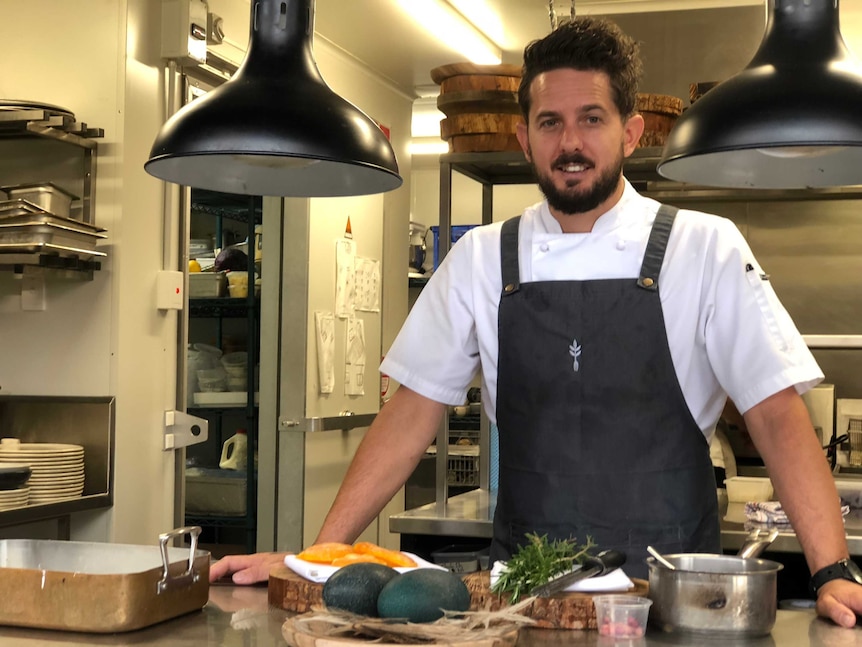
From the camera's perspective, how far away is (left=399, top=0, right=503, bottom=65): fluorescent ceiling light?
487cm

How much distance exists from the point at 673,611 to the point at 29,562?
959 mm

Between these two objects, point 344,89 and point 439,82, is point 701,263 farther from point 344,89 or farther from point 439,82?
point 344,89

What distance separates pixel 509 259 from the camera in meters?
2.43

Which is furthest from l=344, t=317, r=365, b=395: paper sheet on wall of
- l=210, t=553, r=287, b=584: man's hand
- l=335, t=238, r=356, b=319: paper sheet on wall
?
l=210, t=553, r=287, b=584: man's hand

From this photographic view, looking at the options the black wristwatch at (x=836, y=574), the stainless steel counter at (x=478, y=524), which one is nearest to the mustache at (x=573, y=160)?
the black wristwatch at (x=836, y=574)

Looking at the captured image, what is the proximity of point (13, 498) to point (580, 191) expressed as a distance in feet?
6.12

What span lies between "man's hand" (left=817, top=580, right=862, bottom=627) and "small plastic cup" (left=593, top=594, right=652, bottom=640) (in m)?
0.35

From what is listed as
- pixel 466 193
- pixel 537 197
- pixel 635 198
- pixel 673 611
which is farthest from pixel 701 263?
pixel 466 193

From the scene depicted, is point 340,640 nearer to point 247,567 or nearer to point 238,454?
point 247,567

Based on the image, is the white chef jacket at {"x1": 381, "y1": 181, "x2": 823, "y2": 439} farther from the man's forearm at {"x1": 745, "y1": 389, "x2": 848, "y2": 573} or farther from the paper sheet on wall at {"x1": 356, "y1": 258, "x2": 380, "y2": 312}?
the paper sheet on wall at {"x1": 356, "y1": 258, "x2": 380, "y2": 312}

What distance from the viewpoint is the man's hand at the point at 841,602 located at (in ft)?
5.47

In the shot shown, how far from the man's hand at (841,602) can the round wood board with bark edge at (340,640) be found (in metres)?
0.58

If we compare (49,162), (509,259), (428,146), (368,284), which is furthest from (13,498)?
(428,146)

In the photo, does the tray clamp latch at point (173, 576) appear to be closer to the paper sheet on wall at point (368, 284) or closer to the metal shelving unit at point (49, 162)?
the metal shelving unit at point (49, 162)
